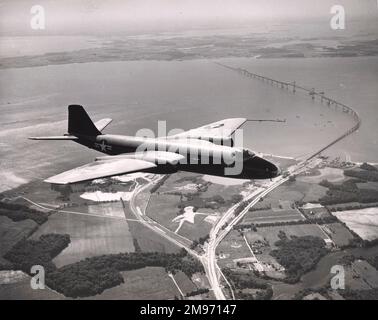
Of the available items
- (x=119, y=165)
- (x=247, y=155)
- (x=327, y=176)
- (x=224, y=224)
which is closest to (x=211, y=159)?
(x=247, y=155)

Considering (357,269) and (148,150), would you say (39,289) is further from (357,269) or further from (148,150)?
(357,269)

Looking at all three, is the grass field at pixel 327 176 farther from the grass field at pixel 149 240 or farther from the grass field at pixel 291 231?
the grass field at pixel 149 240

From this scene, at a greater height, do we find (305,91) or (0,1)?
(0,1)

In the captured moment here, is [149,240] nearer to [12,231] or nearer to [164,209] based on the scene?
[164,209]

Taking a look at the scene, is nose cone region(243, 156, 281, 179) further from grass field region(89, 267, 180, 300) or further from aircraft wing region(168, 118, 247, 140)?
grass field region(89, 267, 180, 300)

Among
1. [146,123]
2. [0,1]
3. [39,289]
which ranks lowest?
[39,289]

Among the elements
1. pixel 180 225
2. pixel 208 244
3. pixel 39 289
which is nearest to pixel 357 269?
pixel 208 244
